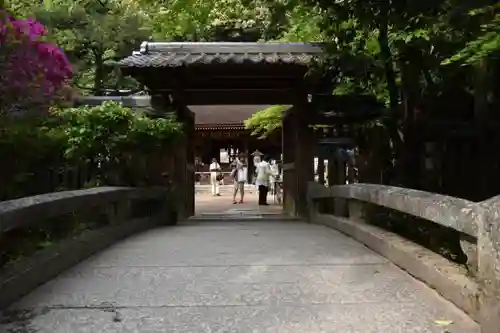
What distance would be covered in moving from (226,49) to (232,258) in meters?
5.49

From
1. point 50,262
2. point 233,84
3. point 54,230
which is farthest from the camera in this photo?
point 233,84

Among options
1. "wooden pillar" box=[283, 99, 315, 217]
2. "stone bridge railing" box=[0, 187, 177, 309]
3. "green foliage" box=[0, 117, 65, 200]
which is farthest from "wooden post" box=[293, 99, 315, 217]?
"green foliage" box=[0, 117, 65, 200]

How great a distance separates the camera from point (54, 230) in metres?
5.93

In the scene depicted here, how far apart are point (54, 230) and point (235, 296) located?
2354 mm

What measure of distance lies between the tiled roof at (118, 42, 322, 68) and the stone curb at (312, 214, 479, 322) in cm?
396

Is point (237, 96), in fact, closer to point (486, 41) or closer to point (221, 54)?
point (221, 54)

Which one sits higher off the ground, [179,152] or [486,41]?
[486,41]

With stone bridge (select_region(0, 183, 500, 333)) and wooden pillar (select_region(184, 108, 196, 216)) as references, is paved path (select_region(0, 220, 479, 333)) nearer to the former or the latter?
stone bridge (select_region(0, 183, 500, 333))

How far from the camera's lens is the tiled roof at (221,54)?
32.9 ft

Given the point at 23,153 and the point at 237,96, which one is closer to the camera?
the point at 23,153

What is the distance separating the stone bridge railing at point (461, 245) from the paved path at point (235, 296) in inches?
4.5

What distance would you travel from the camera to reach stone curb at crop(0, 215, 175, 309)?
166 inches

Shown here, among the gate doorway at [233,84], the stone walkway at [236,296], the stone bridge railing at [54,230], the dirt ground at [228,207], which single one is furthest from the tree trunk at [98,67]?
the stone walkway at [236,296]

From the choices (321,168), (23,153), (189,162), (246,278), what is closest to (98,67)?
(189,162)
